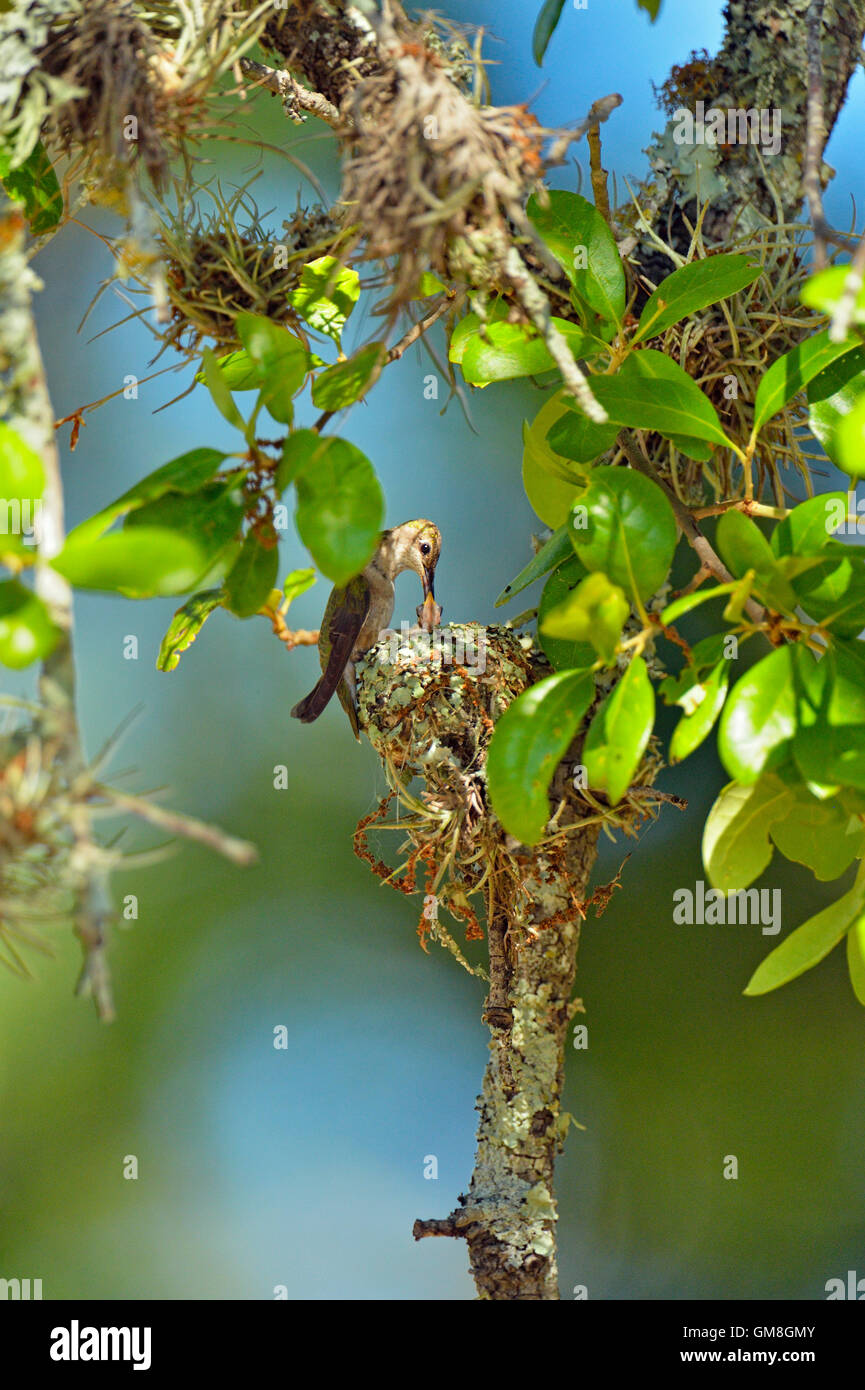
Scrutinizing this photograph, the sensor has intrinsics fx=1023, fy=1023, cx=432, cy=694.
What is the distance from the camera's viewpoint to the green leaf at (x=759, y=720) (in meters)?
0.48

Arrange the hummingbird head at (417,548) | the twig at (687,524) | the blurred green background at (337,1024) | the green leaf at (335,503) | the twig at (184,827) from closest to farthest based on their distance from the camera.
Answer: the twig at (184,827) < the green leaf at (335,503) < the twig at (687,524) < the hummingbird head at (417,548) < the blurred green background at (337,1024)

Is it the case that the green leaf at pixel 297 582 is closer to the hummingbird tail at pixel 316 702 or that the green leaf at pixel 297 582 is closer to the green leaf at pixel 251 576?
the hummingbird tail at pixel 316 702

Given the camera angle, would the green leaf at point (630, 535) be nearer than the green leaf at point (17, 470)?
No

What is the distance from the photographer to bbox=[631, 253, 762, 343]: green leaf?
62 centimetres

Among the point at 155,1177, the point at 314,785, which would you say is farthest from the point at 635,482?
the point at 155,1177

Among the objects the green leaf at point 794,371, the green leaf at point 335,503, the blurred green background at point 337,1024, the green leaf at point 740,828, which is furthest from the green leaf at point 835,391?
the blurred green background at point 337,1024

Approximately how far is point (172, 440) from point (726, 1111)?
1115 mm

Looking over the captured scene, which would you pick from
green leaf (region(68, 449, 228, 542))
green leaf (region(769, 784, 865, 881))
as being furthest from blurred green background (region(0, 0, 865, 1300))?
green leaf (region(68, 449, 228, 542))

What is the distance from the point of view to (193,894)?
142 centimetres

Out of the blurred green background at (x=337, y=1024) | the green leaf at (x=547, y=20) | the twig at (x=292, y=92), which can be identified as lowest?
the blurred green background at (x=337, y=1024)

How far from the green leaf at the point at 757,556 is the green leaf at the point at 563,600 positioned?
0.53ft

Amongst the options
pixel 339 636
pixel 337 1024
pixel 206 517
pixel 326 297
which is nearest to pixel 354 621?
pixel 339 636

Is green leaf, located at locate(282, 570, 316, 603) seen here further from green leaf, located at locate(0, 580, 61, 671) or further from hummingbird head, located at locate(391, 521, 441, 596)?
green leaf, located at locate(0, 580, 61, 671)

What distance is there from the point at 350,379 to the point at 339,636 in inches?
14.9
